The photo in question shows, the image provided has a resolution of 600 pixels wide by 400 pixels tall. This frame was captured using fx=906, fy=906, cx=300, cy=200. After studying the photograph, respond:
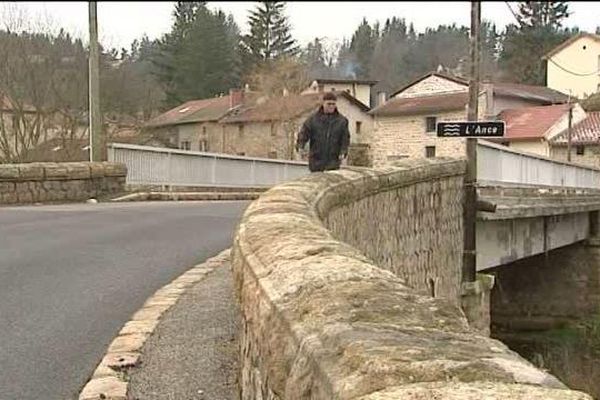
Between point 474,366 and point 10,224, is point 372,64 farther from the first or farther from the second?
point 474,366

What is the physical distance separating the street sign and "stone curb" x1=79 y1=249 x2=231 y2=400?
22.0ft

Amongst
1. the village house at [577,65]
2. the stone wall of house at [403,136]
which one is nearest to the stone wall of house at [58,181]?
the stone wall of house at [403,136]

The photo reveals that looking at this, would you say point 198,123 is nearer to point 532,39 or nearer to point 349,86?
point 349,86

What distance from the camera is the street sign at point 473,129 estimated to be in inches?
568

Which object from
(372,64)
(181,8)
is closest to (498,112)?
(181,8)

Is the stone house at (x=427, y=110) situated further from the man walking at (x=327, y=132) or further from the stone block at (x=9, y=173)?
the man walking at (x=327, y=132)

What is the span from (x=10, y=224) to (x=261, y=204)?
22.9ft

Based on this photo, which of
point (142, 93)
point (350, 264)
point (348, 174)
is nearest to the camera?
point (350, 264)

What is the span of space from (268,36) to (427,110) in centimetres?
2663

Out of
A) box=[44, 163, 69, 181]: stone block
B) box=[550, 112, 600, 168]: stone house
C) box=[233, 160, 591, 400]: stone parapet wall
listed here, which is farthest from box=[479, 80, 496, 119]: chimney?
box=[233, 160, 591, 400]: stone parapet wall

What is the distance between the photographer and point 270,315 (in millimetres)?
3408

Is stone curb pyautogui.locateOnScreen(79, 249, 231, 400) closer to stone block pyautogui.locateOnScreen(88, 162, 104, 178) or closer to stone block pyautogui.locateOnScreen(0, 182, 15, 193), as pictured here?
stone block pyautogui.locateOnScreen(0, 182, 15, 193)

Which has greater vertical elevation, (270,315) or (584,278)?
(270,315)

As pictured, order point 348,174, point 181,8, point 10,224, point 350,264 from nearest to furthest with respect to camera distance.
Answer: point 350,264 < point 348,174 < point 10,224 < point 181,8
